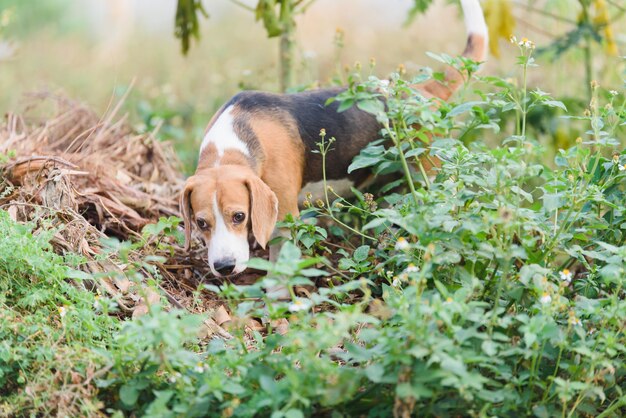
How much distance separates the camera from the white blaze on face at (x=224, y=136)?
4082mm

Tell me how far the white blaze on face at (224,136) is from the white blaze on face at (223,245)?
42cm

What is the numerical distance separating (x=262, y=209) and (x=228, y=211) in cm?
17

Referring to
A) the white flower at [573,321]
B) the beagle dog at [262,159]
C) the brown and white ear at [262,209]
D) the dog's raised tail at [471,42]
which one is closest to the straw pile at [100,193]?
the beagle dog at [262,159]

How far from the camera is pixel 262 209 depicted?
3.82 m

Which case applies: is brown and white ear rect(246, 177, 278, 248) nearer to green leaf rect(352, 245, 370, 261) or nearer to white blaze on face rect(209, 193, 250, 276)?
white blaze on face rect(209, 193, 250, 276)

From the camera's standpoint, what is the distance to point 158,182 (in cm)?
502

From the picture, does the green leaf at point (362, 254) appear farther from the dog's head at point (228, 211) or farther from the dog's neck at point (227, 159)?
the dog's neck at point (227, 159)

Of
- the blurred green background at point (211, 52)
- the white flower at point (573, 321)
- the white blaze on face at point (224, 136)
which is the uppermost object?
the white blaze on face at point (224, 136)

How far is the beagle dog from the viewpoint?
148 inches

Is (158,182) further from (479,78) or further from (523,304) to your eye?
(523,304)

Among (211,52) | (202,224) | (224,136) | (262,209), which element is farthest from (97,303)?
(211,52)

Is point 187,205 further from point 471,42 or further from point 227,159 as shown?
point 471,42

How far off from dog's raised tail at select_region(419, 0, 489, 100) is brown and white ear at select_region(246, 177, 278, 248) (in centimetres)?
112

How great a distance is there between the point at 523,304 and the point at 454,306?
2.08ft
